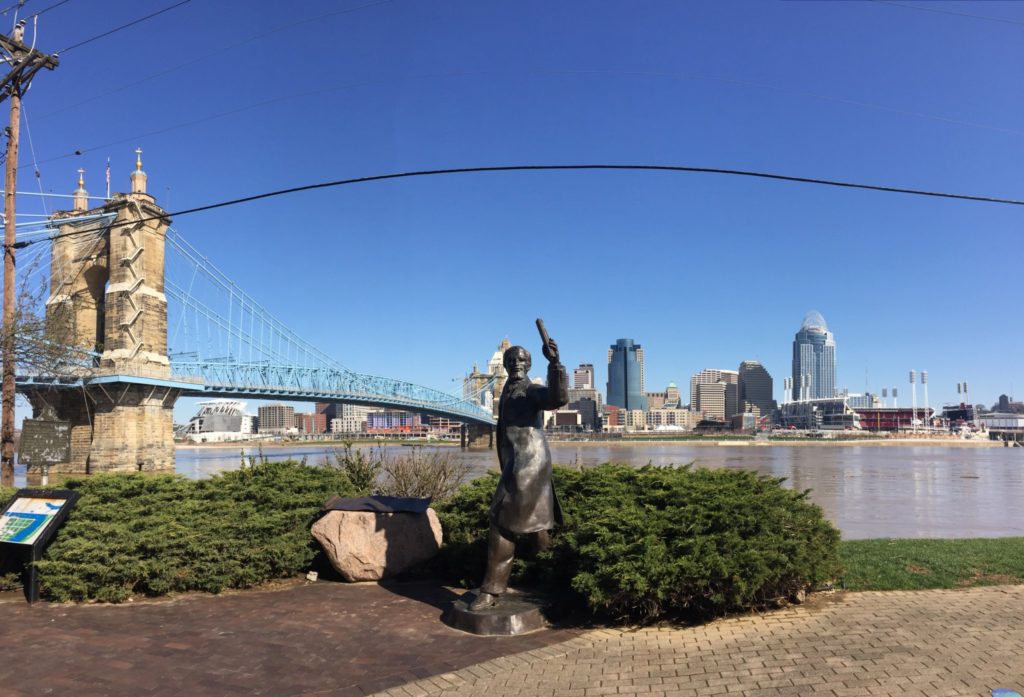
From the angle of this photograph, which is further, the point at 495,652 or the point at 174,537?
the point at 174,537

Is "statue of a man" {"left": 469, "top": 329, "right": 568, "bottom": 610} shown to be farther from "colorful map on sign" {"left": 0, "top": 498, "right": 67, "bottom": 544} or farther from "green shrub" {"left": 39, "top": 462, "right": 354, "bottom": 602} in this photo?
"colorful map on sign" {"left": 0, "top": 498, "right": 67, "bottom": 544}

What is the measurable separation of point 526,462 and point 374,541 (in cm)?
232

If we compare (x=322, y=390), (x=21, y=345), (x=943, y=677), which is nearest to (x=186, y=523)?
(x=943, y=677)

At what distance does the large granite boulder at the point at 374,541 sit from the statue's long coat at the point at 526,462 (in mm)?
1774

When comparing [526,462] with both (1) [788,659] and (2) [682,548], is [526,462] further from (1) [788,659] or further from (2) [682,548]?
(1) [788,659]

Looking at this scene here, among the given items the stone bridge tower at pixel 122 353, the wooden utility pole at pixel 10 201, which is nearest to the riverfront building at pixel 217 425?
the stone bridge tower at pixel 122 353

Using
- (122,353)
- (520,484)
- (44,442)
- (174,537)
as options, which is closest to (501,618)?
(520,484)

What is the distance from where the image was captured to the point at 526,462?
5.70 metres

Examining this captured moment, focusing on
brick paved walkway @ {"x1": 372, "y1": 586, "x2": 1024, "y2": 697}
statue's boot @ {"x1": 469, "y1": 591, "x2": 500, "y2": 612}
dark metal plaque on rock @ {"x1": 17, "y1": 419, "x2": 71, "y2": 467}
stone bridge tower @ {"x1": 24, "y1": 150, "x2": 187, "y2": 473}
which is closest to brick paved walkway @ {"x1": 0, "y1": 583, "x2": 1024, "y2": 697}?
brick paved walkway @ {"x1": 372, "y1": 586, "x2": 1024, "y2": 697}

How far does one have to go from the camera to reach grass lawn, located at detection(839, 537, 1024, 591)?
255 inches

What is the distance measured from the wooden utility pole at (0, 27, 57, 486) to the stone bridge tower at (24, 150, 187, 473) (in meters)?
20.6

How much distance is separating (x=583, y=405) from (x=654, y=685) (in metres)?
178

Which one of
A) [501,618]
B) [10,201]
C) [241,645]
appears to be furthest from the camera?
[10,201]

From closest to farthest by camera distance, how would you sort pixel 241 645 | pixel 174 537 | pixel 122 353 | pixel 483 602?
pixel 241 645 < pixel 483 602 < pixel 174 537 < pixel 122 353
